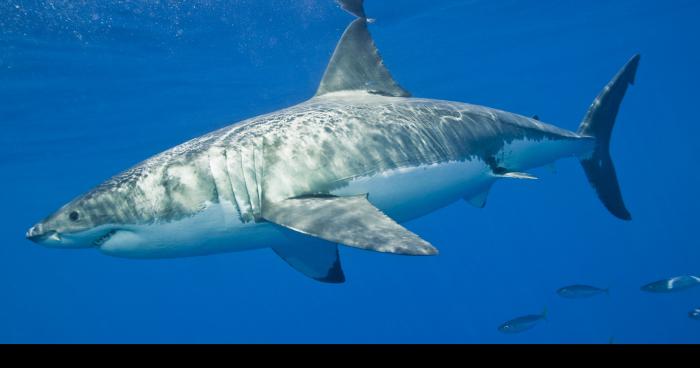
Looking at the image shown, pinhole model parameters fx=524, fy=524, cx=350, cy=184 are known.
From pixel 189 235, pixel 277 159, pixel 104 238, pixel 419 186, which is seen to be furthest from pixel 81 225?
pixel 419 186

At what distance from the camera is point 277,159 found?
14.1 feet

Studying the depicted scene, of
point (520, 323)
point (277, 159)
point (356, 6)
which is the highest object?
point (356, 6)

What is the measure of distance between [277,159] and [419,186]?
1.46 metres

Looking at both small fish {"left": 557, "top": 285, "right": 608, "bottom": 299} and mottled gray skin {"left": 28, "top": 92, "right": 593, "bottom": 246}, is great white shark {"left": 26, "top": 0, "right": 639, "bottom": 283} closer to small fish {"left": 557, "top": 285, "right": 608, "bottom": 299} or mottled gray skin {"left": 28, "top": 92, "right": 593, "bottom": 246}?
mottled gray skin {"left": 28, "top": 92, "right": 593, "bottom": 246}

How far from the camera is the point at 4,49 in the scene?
15680 millimetres

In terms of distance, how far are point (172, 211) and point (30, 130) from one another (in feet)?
79.7

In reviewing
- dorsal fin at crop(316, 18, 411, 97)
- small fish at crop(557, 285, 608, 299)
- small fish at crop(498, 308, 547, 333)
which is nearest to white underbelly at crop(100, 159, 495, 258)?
dorsal fin at crop(316, 18, 411, 97)

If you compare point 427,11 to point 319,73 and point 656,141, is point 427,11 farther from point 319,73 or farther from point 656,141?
point 656,141

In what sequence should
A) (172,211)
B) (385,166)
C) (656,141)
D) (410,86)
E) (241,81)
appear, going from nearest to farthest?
(172,211) → (385,166) → (241,81) → (410,86) → (656,141)

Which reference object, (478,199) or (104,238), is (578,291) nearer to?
(478,199)

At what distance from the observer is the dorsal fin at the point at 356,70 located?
643 centimetres

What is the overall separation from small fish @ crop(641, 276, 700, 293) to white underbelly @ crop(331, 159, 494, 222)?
597 cm

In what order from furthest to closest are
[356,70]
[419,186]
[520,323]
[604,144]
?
[520,323]
[604,144]
[356,70]
[419,186]

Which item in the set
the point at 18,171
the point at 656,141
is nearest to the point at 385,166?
A: the point at 18,171
